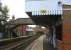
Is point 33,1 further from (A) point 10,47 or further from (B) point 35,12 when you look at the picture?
(A) point 10,47

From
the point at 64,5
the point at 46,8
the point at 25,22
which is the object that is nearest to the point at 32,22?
the point at 25,22

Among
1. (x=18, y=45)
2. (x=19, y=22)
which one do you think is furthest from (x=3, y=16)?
(x=19, y=22)

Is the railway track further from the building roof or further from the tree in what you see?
the building roof

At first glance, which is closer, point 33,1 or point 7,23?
point 33,1

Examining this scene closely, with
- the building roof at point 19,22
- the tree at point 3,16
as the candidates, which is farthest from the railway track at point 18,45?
the building roof at point 19,22

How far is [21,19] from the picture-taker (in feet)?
17.0

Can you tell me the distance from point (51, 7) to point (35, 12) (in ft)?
1.03

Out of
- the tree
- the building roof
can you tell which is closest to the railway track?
the tree

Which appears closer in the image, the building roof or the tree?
the building roof

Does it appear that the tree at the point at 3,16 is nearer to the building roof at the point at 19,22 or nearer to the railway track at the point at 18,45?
the building roof at the point at 19,22

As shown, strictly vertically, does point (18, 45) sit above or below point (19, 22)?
below

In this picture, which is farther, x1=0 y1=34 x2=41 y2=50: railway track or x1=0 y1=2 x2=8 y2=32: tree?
x1=0 y1=34 x2=41 y2=50: railway track

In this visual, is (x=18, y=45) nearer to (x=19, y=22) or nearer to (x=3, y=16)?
(x=3, y=16)

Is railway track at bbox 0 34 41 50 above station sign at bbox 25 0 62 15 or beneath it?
beneath
